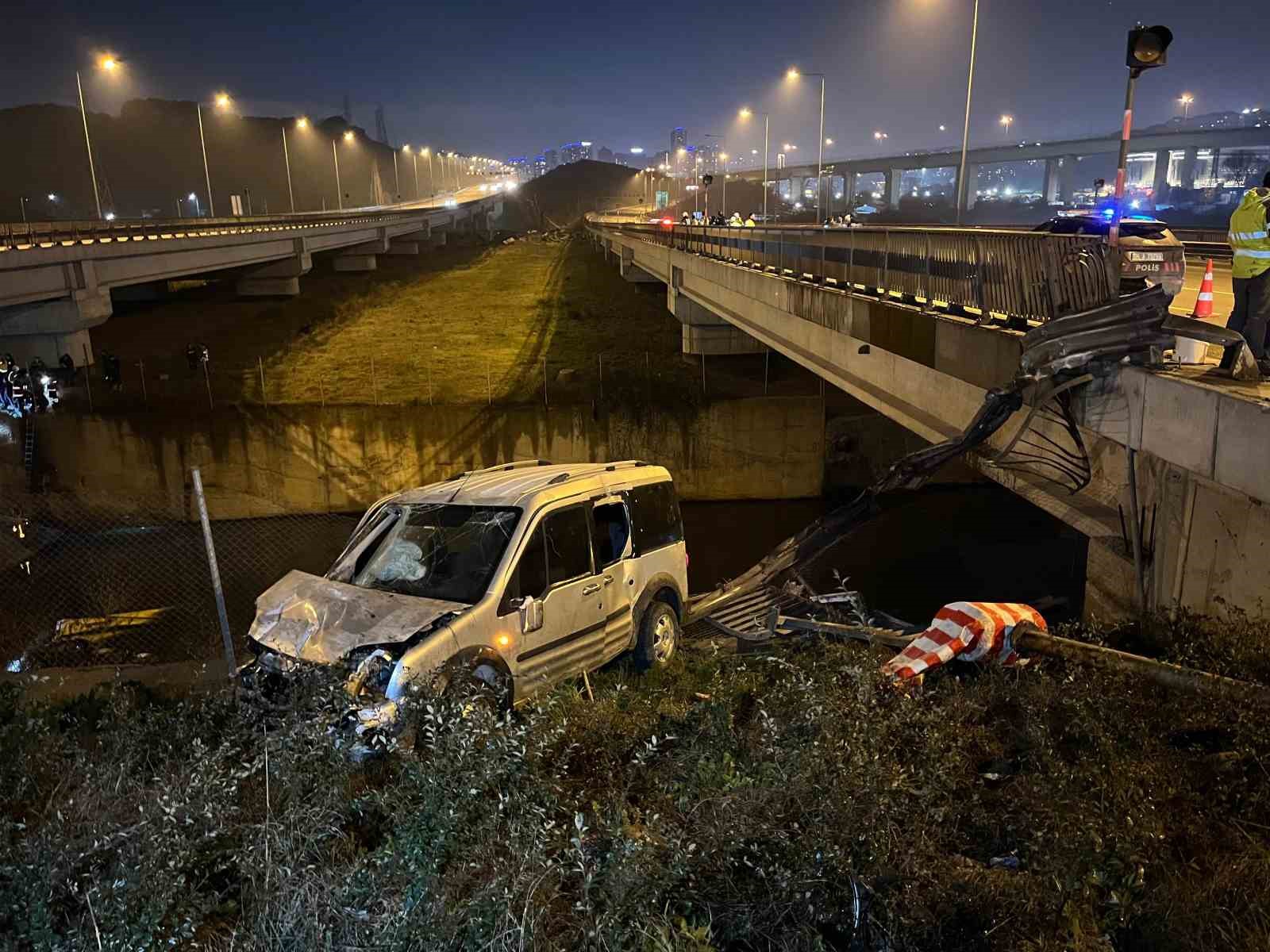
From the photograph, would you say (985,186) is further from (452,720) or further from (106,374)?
(452,720)

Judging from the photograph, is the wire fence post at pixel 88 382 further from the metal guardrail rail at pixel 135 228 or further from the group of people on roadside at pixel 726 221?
the group of people on roadside at pixel 726 221

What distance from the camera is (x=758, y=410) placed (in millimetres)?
26094

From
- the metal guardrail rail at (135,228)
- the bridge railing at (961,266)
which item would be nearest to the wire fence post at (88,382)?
the metal guardrail rail at (135,228)

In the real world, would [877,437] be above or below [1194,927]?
below

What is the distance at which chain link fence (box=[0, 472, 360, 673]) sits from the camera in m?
13.2

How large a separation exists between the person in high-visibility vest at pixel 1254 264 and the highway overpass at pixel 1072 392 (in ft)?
1.68

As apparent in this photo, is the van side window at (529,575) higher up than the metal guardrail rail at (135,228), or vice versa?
the metal guardrail rail at (135,228)

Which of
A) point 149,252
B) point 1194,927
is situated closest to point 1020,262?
point 1194,927

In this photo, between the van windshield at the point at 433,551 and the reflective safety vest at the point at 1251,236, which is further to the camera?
the van windshield at the point at 433,551

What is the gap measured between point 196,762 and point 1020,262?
346 inches

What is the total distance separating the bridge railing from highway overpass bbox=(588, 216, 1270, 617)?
0.08 ft

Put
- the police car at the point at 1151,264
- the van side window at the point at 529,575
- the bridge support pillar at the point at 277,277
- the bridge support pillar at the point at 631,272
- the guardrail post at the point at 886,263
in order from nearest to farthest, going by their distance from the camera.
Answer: the van side window at the point at 529,575
the police car at the point at 1151,264
the guardrail post at the point at 886,263
the bridge support pillar at the point at 277,277
the bridge support pillar at the point at 631,272

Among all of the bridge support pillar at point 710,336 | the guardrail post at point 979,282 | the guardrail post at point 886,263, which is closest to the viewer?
the guardrail post at point 979,282

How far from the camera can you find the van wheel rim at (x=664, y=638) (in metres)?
8.50
